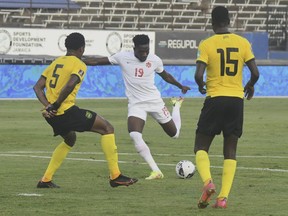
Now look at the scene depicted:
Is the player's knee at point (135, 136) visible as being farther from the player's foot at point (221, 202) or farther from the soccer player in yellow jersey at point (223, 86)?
the player's foot at point (221, 202)

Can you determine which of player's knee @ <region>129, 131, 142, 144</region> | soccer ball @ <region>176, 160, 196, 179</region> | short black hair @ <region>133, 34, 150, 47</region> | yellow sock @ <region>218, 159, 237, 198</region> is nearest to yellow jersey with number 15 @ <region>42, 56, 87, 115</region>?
short black hair @ <region>133, 34, 150, 47</region>

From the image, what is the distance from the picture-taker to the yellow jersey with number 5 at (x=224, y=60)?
10.8m

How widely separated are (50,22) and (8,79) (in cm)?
849

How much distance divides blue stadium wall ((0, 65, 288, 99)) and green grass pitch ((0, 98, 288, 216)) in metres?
13.4

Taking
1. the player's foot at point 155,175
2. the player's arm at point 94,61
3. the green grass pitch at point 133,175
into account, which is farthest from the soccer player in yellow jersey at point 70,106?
the player's foot at point 155,175

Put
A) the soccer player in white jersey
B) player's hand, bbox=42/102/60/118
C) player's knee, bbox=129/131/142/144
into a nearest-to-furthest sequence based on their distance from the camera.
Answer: player's hand, bbox=42/102/60/118, player's knee, bbox=129/131/142/144, the soccer player in white jersey

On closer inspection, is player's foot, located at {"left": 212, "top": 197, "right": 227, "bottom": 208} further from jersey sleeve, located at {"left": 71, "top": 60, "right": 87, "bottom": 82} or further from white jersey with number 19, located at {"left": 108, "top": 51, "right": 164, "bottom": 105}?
white jersey with number 19, located at {"left": 108, "top": 51, "right": 164, "bottom": 105}

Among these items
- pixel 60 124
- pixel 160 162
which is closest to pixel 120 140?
pixel 160 162

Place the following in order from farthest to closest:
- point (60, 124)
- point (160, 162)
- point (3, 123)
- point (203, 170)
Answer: point (3, 123)
point (160, 162)
point (60, 124)
point (203, 170)

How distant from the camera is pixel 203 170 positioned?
10.6 m

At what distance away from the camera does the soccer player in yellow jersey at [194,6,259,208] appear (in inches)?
424

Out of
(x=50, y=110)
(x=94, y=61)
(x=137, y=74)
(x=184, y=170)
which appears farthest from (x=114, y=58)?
(x=50, y=110)

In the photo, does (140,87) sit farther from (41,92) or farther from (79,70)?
(41,92)

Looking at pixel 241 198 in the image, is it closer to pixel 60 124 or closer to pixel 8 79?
pixel 60 124
